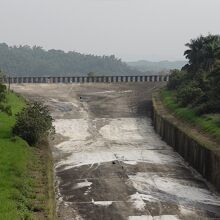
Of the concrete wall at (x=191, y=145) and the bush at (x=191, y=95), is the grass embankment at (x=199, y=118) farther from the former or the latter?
the bush at (x=191, y=95)

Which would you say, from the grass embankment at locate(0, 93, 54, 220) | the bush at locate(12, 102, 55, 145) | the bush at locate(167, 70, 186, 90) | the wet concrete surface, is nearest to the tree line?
the bush at locate(167, 70, 186, 90)

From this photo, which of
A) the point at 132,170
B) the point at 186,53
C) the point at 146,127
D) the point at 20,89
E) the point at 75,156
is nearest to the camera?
the point at 132,170

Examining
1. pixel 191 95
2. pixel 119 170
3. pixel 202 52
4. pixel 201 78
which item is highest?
pixel 202 52

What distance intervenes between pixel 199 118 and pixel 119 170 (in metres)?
11.9

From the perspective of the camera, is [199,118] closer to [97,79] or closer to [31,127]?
[31,127]

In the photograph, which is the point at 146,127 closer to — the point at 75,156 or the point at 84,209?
the point at 75,156

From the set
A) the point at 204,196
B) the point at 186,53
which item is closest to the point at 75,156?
the point at 204,196

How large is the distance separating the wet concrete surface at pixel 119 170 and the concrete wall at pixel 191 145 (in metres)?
0.67

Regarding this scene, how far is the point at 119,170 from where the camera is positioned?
36125mm

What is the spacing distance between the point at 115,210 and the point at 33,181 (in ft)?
15.3

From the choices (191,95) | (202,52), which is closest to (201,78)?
(191,95)

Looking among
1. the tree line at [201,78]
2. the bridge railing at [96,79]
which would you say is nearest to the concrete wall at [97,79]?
the bridge railing at [96,79]

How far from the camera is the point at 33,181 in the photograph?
27344 mm

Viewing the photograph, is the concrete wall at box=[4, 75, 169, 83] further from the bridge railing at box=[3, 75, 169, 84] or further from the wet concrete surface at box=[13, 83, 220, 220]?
the wet concrete surface at box=[13, 83, 220, 220]
